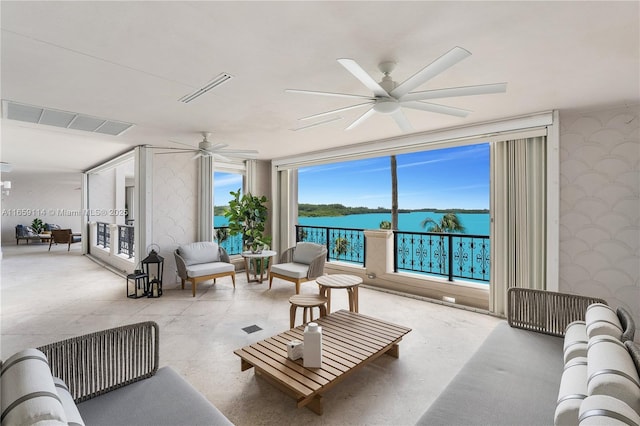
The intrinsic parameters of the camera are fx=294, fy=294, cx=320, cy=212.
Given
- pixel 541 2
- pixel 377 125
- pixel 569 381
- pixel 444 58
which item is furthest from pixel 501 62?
pixel 569 381

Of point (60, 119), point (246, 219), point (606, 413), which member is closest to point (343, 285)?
point (606, 413)

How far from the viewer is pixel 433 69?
5.57ft

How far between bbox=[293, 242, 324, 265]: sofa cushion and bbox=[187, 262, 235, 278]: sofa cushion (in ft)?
3.73

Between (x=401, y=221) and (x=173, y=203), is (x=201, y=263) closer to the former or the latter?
(x=173, y=203)

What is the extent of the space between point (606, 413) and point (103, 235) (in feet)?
33.0

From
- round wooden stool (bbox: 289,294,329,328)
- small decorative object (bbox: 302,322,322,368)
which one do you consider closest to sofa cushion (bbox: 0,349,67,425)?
small decorative object (bbox: 302,322,322,368)

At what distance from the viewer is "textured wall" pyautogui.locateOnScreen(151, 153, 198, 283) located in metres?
5.17

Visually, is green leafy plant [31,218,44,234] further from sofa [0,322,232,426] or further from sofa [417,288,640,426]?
sofa [417,288,640,426]

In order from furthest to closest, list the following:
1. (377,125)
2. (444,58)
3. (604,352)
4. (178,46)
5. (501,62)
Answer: (377,125), (501,62), (178,46), (444,58), (604,352)

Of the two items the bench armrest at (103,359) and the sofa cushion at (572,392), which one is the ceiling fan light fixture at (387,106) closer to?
the sofa cushion at (572,392)

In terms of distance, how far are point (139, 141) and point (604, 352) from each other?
5.76 metres

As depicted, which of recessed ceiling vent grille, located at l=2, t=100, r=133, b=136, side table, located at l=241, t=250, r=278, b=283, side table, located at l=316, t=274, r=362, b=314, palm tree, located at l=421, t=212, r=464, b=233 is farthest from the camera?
palm tree, located at l=421, t=212, r=464, b=233

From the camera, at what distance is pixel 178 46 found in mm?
1985

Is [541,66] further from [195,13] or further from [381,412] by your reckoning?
[381,412]
